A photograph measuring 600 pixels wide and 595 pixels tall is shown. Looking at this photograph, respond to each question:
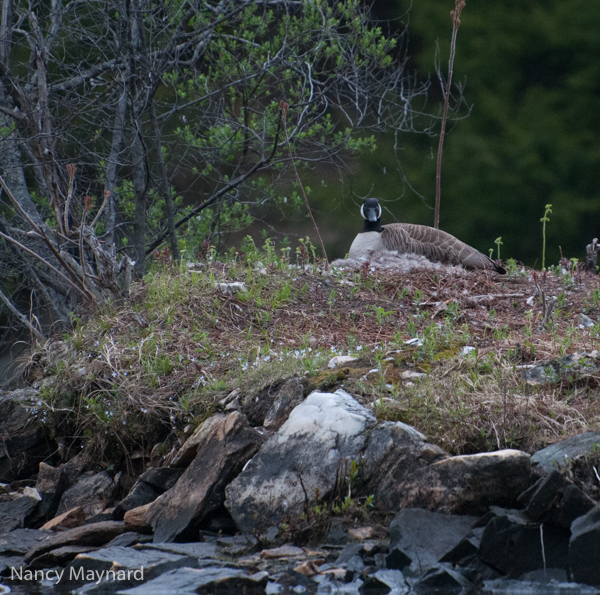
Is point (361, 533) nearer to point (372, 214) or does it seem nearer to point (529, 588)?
point (529, 588)

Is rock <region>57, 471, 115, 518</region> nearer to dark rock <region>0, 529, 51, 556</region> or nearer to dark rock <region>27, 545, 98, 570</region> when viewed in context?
dark rock <region>0, 529, 51, 556</region>

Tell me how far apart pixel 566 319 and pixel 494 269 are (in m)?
1.87

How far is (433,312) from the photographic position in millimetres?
5523

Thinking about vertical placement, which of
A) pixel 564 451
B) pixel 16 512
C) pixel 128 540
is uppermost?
pixel 564 451

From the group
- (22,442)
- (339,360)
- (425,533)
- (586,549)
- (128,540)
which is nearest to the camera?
(586,549)

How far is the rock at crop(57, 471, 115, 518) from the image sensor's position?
4203 millimetres

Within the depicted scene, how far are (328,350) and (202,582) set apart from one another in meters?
2.04

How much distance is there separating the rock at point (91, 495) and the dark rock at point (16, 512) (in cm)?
18

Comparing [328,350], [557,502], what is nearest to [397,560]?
[557,502]

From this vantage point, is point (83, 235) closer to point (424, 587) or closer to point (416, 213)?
point (424, 587)

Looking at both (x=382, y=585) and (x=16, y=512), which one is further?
(x=16, y=512)

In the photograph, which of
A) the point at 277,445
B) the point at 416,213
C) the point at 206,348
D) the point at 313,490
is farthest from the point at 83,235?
the point at 416,213

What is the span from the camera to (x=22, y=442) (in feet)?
16.0

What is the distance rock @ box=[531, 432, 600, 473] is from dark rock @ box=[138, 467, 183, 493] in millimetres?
1968
